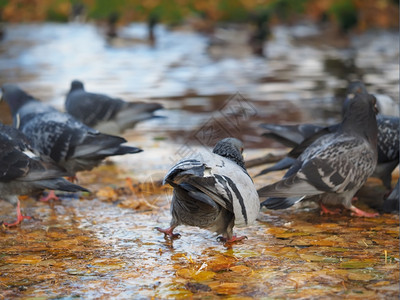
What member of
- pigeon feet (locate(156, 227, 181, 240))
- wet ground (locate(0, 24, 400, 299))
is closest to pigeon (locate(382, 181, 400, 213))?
wet ground (locate(0, 24, 400, 299))

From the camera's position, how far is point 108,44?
21891 millimetres

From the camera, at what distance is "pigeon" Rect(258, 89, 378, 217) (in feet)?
18.1

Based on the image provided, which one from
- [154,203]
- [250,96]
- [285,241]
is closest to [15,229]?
[154,203]

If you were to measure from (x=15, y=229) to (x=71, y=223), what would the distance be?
0.42 meters

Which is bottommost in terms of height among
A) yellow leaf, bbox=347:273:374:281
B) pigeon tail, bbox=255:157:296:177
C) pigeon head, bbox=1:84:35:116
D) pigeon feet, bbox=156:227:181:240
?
pigeon feet, bbox=156:227:181:240

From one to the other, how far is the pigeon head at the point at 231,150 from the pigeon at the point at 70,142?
5.01 feet

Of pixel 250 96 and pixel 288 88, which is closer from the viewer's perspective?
pixel 250 96

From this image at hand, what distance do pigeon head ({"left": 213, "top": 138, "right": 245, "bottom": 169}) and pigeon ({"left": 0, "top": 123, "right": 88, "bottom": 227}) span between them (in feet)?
3.94

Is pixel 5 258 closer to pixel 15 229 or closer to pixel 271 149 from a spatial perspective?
pixel 15 229

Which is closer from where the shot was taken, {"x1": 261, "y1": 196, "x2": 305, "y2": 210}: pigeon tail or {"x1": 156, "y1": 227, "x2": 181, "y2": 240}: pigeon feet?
{"x1": 156, "y1": 227, "x2": 181, "y2": 240}: pigeon feet

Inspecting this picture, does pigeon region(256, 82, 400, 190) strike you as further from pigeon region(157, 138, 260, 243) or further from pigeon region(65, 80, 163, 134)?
pigeon region(65, 80, 163, 134)

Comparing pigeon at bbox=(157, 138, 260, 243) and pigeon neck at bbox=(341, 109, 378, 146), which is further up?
pigeon neck at bbox=(341, 109, 378, 146)

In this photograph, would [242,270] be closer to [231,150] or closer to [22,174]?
[231,150]

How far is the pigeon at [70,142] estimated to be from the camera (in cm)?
665
